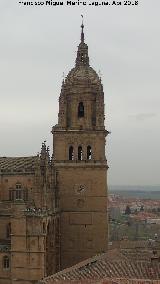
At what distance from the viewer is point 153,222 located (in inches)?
6427

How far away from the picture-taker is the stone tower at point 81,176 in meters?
70.7

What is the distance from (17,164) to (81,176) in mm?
7056

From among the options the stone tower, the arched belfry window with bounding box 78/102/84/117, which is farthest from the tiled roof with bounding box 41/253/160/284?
the arched belfry window with bounding box 78/102/84/117

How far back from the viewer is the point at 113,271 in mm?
43438

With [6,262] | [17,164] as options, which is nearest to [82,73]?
[17,164]

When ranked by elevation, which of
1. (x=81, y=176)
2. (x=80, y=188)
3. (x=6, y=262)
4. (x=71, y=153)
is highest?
(x=71, y=153)

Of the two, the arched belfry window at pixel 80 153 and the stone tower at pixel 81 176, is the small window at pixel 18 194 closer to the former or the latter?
the stone tower at pixel 81 176

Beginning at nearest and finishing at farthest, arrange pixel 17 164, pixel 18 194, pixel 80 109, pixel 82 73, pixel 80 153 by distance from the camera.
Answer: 1. pixel 18 194
2. pixel 17 164
3. pixel 80 153
4. pixel 80 109
5. pixel 82 73

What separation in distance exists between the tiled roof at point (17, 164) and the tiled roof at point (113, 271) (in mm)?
22780

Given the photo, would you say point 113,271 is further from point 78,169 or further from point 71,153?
point 71,153

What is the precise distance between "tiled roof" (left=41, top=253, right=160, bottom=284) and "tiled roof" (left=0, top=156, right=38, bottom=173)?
22.8 metres

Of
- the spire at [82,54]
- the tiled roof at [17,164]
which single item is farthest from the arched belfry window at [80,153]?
the spire at [82,54]

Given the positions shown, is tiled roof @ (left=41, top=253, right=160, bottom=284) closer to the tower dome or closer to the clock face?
the clock face

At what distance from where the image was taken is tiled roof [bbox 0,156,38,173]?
67.6 metres
